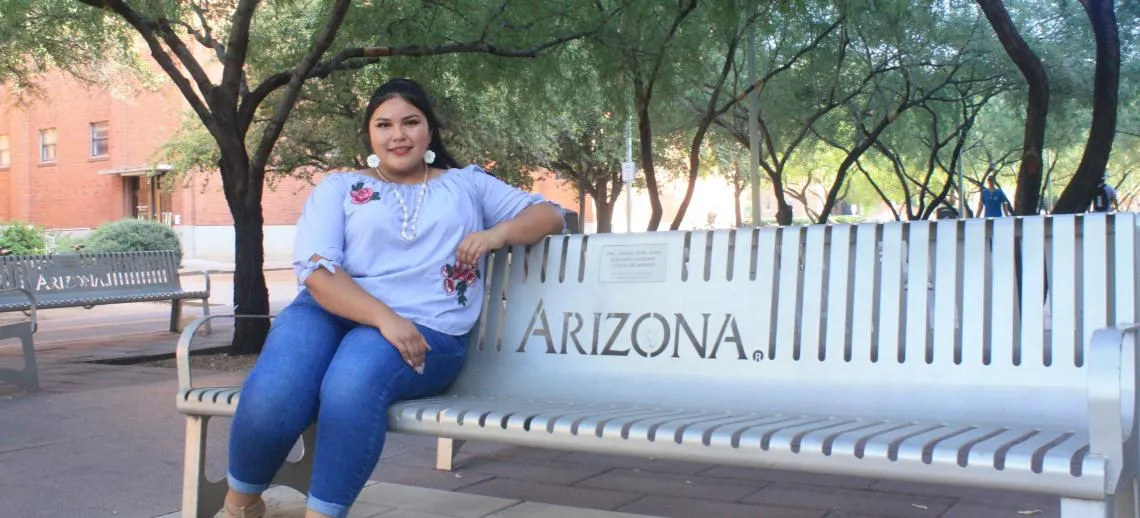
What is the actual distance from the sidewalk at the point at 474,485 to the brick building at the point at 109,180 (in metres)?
28.6

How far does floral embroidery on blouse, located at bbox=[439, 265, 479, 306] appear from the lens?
3.56 metres

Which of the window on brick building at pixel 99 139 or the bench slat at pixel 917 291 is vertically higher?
the window on brick building at pixel 99 139

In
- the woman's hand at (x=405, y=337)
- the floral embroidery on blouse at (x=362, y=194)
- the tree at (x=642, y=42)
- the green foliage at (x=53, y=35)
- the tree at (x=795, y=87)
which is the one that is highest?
the tree at (x=795, y=87)

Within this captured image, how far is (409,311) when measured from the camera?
3486mm

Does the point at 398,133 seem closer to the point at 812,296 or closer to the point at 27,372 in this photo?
the point at 812,296

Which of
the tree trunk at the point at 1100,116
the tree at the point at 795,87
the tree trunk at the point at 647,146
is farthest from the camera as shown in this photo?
the tree at the point at 795,87

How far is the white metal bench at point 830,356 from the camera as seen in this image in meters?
2.44

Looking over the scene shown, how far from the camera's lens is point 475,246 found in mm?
3539

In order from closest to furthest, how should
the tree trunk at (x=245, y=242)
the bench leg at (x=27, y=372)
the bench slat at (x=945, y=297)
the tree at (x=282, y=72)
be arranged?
the bench slat at (x=945, y=297) < the bench leg at (x=27, y=372) < the tree at (x=282, y=72) < the tree trunk at (x=245, y=242)

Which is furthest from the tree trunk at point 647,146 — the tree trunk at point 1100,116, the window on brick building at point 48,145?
the window on brick building at point 48,145

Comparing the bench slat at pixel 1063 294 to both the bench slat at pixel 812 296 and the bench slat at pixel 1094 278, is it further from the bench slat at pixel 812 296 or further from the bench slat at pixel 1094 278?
the bench slat at pixel 812 296

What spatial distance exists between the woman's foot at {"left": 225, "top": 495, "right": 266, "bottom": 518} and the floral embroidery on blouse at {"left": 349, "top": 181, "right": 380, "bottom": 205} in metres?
0.97

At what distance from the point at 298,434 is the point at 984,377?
6.24ft

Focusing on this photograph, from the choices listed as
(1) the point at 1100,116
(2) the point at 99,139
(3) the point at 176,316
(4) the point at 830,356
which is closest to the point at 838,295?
(4) the point at 830,356
